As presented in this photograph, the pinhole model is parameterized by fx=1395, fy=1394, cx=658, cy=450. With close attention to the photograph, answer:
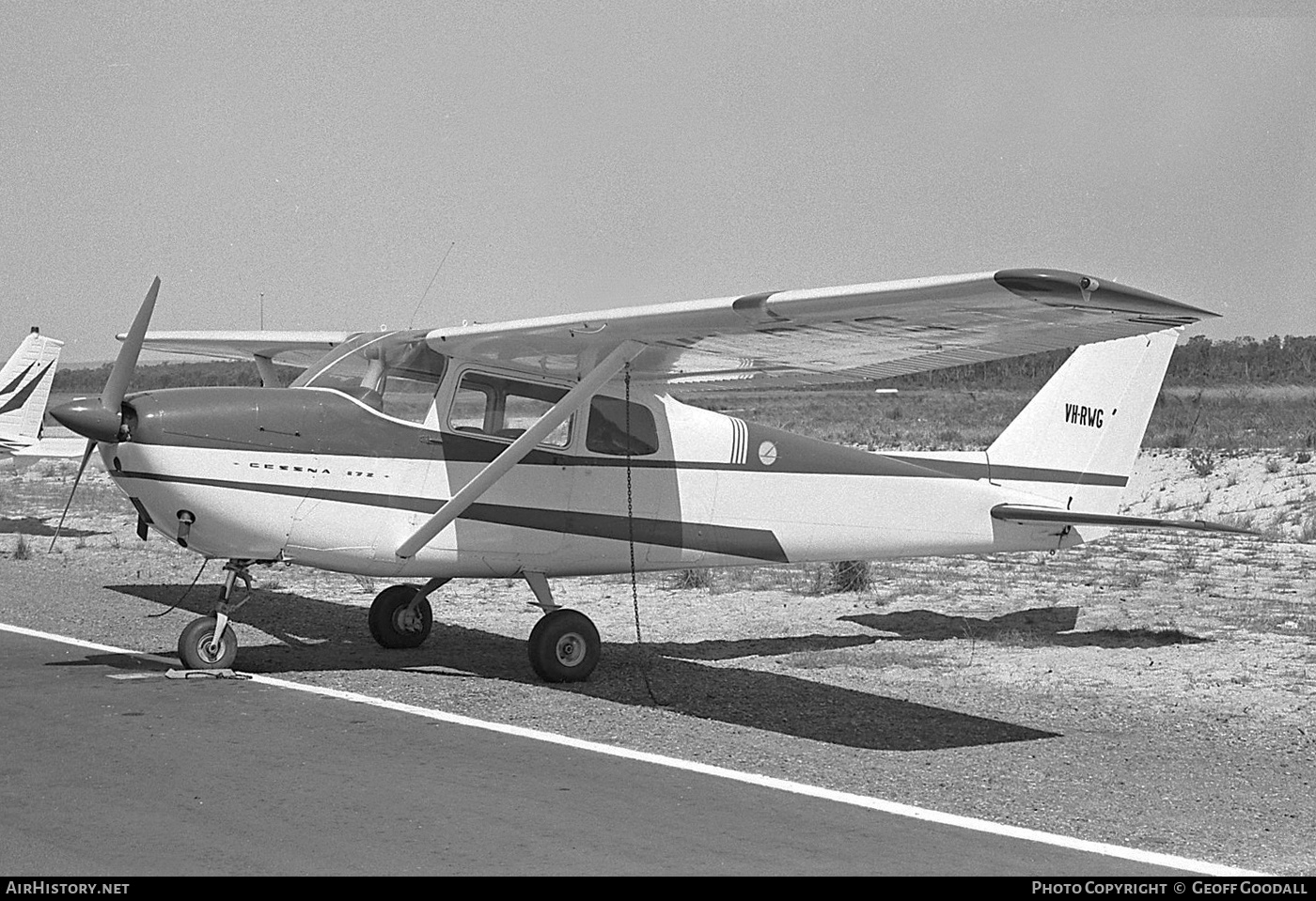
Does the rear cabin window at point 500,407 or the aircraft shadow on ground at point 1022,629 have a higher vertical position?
the rear cabin window at point 500,407

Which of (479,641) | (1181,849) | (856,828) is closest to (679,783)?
(856,828)

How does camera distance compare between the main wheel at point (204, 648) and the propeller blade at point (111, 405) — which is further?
the main wheel at point (204, 648)

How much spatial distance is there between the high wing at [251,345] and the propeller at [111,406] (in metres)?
2.68

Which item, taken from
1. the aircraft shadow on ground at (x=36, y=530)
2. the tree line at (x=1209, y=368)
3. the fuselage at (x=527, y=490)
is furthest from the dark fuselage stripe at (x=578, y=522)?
the tree line at (x=1209, y=368)

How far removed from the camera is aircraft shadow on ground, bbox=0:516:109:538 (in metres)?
21.7

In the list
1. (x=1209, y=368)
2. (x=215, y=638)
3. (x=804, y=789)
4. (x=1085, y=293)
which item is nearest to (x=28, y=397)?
(x=215, y=638)

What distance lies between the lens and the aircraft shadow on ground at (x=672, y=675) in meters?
8.56

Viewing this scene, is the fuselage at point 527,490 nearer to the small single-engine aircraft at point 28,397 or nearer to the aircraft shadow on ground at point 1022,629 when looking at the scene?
the aircraft shadow on ground at point 1022,629

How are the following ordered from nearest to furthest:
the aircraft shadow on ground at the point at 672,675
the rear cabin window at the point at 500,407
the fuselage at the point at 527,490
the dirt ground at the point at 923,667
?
the dirt ground at the point at 923,667 < the aircraft shadow on ground at the point at 672,675 < the fuselage at the point at 527,490 < the rear cabin window at the point at 500,407

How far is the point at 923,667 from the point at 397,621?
169 inches

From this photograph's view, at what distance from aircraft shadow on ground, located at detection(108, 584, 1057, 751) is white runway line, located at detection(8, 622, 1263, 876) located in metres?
1.05

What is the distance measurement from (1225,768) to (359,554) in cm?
570

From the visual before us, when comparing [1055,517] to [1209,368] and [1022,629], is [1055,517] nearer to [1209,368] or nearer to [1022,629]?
[1022,629]

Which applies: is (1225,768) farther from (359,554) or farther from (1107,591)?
(1107,591)
